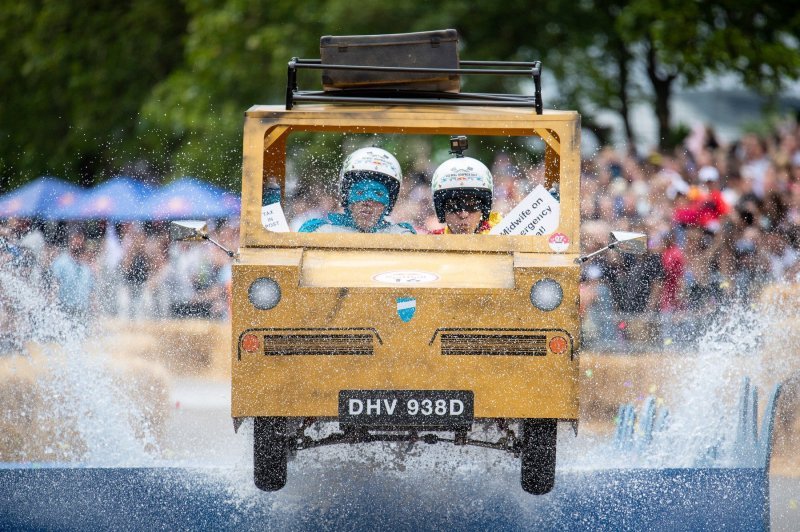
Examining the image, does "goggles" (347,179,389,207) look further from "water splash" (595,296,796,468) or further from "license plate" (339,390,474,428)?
"water splash" (595,296,796,468)

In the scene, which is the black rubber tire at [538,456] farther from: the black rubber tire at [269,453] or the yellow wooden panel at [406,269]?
the black rubber tire at [269,453]

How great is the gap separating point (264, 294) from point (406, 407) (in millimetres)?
836

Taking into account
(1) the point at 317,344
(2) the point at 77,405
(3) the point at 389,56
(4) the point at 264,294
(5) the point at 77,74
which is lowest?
(2) the point at 77,405

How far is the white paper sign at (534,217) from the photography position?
661cm

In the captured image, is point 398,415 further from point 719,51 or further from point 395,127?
point 719,51

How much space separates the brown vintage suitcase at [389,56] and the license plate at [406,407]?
71.7 inches

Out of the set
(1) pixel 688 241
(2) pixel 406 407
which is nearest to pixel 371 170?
(2) pixel 406 407

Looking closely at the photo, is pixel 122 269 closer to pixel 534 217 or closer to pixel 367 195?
pixel 367 195

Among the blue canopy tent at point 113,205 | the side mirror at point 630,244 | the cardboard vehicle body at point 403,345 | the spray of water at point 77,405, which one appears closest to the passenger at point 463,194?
the side mirror at point 630,244

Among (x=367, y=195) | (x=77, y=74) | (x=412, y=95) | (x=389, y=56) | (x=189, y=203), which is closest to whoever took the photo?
(x=389, y=56)

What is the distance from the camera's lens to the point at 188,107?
18.8m

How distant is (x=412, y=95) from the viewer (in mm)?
6895

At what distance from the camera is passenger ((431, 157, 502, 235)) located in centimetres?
710

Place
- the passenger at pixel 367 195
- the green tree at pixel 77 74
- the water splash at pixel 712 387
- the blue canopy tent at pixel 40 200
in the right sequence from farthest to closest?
the green tree at pixel 77 74, the blue canopy tent at pixel 40 200, the water splash at pixel 712 387, the passenger at pixel 367 195
